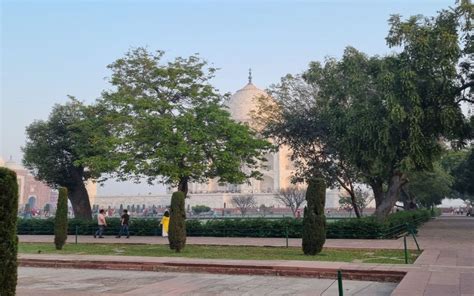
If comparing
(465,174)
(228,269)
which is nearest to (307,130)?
(228,269)

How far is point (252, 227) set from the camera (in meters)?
23.9

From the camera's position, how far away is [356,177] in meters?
31.8

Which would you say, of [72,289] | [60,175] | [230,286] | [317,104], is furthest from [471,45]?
[60,175]

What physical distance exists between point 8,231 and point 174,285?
574 centimetres

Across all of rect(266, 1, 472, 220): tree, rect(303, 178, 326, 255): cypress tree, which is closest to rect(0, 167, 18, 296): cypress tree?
rect(303, 178, 326, 255): cypress tree

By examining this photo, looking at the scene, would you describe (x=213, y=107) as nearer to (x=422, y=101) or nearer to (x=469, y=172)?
(x=422, y=101)

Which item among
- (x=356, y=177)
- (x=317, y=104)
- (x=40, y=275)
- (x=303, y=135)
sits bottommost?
(x=40, y=275)

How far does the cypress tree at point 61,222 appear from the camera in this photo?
1852 centimetres

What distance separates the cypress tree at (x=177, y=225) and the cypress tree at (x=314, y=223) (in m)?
4.26

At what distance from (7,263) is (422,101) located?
2055cm

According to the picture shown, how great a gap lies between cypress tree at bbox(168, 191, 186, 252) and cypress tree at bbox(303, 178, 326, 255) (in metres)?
4.26

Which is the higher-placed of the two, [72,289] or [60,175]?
[60,175]

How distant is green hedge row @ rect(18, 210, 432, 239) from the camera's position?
72.1ft

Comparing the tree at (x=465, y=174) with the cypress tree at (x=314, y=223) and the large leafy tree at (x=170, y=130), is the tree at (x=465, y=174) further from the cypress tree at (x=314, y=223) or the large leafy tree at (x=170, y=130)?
the cypress tree at (x=314, y=223)
